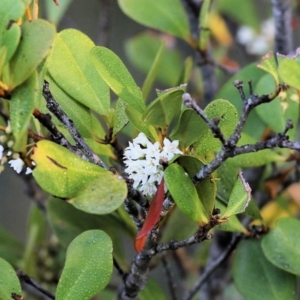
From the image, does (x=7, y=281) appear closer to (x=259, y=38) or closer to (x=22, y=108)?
(x=22, y=108)

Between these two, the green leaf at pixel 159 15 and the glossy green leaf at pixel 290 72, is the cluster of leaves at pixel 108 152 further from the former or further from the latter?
the green leaf at pixel 159 15

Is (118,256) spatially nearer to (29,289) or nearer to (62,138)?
(29,289)

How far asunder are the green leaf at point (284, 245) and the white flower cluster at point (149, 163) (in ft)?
0.66

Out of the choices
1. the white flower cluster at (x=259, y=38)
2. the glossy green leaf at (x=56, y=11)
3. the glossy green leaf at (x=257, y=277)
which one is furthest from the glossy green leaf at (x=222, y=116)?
the white flower cluster at (x=259, y=38)

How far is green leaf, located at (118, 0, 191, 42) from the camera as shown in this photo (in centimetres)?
84

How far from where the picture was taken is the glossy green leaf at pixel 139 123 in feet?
1.60

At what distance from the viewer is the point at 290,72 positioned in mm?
444

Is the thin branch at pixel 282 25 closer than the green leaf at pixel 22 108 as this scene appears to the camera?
No

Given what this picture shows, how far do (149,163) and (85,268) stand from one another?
0.12 m

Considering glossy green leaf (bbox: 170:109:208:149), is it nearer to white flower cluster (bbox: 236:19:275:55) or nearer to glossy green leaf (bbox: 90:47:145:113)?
glossy green leaf (bbox: 90:47:145:113)

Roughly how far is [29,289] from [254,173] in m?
0.39

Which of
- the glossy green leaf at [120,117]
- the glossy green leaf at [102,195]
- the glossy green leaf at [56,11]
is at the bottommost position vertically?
the glossy green leaf at [102,195]

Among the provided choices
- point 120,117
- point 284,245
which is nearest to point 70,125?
point 120,117

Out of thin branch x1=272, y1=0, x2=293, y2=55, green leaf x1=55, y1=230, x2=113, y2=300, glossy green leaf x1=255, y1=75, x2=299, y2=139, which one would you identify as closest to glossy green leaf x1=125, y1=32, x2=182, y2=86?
thin branch x1=272, y1=0, x2=293, y2=55
